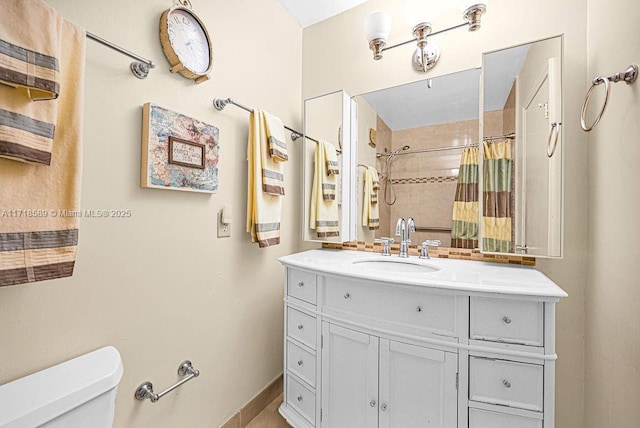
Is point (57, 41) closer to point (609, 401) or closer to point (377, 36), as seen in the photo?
point (377, 36)

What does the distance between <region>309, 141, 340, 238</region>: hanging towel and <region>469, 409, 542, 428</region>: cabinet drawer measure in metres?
1.09

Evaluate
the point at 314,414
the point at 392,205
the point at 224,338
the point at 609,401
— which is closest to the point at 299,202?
the point at 392,205

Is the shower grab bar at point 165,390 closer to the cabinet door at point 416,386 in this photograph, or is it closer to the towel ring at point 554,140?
the cabinet door at point 416,386

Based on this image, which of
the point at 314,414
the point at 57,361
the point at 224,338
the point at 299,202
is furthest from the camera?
the point at 299,202

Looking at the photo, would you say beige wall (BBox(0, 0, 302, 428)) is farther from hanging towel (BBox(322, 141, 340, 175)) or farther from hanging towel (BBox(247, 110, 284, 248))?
hanging towel (BBox(322, 141, 340, 175))

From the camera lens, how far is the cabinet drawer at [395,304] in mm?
1021

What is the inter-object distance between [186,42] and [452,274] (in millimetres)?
1445

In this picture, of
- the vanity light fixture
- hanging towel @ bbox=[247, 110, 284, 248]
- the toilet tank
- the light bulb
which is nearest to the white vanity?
hanging towel @ bbox=[247, 110, 284, 248]

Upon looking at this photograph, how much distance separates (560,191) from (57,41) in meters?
1.83

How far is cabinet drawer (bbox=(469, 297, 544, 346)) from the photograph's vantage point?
36.3 inches

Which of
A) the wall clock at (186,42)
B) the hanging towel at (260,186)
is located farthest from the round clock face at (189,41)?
the hanging towel at (260,186)

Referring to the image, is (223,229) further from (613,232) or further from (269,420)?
(613,232)

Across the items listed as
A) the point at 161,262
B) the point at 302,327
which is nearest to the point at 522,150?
the point at 302,327

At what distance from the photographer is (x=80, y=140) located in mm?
795
